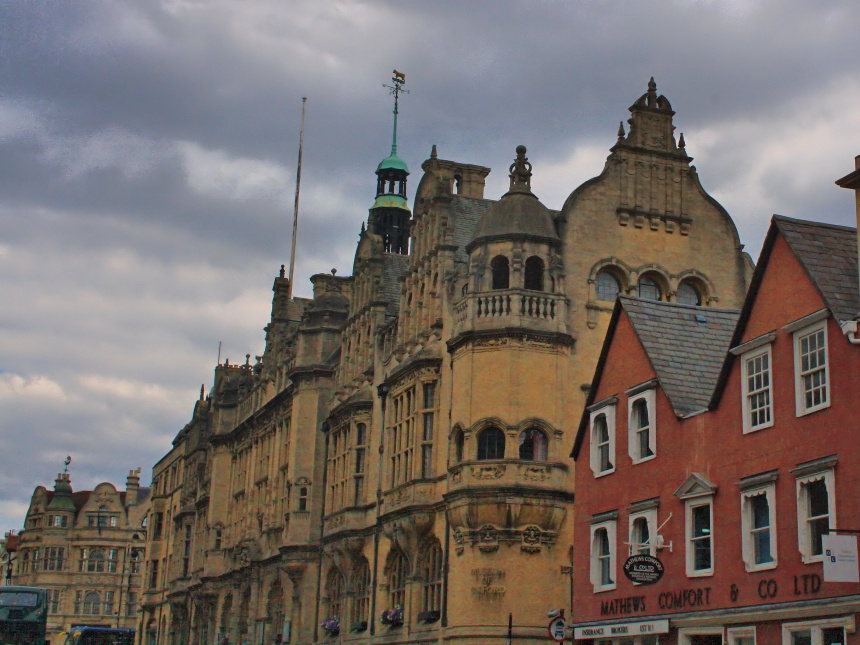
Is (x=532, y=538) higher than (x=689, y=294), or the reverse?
(x=689, y=294)

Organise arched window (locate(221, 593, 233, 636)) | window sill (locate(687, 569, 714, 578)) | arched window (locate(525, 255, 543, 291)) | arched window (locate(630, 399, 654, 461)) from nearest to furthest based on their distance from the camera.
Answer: window sill (locate(687, 569, 714, 578)), arched window (locate(630, 399, 654, 461)), arched window (locate(525, 255, 543, 291)), arched window (locate(221, 593, 233, 636))

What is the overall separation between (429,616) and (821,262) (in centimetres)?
2335

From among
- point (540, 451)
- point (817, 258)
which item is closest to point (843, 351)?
point (817, 258)

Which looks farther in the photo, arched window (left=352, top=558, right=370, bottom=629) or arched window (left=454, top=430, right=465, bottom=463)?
arched window (left=352, top=558, right=370, bottom=629)

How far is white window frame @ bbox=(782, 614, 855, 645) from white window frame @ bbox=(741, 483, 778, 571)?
53.2 inches

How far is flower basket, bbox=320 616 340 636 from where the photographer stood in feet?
185

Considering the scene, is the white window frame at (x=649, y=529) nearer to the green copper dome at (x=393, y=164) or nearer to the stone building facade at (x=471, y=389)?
the stone building facade at (x=471, y=389)

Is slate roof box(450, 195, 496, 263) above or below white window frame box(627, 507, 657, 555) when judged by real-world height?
above

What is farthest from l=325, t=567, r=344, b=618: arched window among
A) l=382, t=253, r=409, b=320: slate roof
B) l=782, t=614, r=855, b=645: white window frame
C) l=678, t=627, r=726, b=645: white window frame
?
l=782, t=614, r=855, b=645: white window frame

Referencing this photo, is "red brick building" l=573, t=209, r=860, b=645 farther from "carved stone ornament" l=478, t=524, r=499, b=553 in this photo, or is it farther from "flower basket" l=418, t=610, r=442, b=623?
"flower basket" l=418, t=610, r=442, b=623

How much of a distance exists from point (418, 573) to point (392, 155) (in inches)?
1697

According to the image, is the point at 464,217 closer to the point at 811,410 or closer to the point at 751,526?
the point at 751,526

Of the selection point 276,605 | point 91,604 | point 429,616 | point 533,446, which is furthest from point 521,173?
point 91,604

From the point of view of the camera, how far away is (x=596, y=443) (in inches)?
1393
